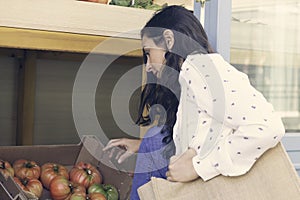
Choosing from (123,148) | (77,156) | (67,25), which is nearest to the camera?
(67,25)

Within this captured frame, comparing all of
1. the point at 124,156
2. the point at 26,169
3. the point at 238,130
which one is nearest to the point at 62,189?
the point at 26,169

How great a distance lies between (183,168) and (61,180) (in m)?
0.55

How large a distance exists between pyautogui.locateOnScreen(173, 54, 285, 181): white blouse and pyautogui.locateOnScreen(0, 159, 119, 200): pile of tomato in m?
0.48

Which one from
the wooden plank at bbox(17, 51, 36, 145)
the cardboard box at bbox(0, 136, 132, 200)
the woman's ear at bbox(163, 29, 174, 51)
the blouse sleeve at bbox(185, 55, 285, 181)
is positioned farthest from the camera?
the wooden plank at bbox(17, 51, 36, 145)

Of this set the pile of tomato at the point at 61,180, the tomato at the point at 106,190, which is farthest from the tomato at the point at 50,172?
the tomato at the point at 106,190

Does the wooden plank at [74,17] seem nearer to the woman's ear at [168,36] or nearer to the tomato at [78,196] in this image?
the woman's ear at [168,36]

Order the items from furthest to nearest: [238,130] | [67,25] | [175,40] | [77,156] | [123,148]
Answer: [77,156], [123,148], [67,25], [175,40], [238,130]

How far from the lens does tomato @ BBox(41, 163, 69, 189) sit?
1434 mm

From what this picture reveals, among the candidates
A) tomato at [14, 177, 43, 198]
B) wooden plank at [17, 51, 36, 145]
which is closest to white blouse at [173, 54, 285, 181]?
tomato at [14, 177, 43, 198]

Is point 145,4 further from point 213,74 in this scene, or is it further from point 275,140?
point 275,140

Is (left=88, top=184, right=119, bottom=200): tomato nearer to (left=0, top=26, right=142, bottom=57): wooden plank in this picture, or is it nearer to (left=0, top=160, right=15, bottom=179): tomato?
(left=0, top=160, right=15, bottom=179): tomato

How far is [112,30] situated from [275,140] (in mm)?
574

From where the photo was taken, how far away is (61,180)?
141 centimetres

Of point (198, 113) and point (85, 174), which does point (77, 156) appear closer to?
point (85, 174)
